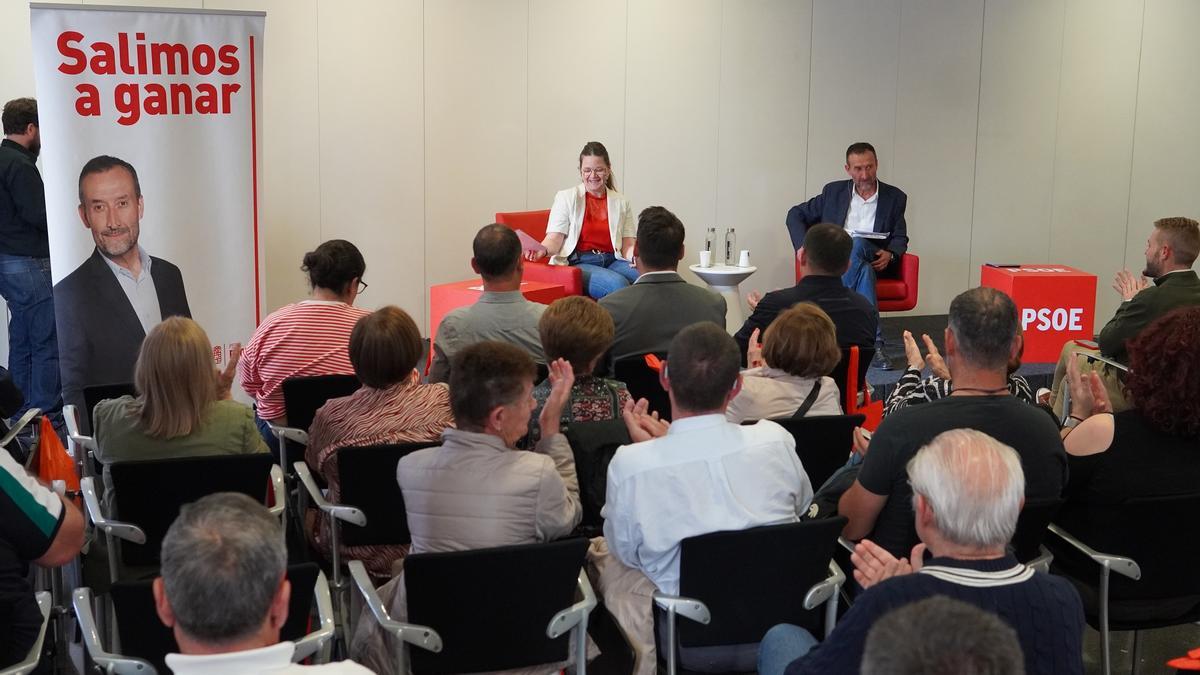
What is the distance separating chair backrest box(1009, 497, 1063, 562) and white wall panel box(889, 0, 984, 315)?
6901 mm

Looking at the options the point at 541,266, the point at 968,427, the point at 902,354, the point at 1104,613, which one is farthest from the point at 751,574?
the point at 902,354

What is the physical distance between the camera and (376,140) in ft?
26.7

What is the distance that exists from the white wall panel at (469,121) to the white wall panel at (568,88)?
87 mm

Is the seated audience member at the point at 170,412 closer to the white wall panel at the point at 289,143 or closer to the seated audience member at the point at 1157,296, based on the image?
the seated audience member at the point at 1157,296

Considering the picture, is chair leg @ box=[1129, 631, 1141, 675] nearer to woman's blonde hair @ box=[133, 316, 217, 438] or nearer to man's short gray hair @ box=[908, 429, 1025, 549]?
man's short gray hair @ box=[908, 429, 1025, 549]

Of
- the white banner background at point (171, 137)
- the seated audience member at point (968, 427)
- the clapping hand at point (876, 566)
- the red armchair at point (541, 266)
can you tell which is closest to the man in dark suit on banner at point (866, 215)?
the red armchair at point (541, 266)

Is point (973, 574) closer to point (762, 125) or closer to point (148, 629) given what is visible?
point (148, 629)

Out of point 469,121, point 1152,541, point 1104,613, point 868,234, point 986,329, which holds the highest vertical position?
point 469,121

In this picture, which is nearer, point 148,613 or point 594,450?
point 148,613

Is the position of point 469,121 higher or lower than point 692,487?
higher

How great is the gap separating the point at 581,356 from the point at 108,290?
2427 millimetres

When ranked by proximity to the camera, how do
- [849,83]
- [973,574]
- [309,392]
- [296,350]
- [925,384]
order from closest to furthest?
1. [973,574]
2. [925,384]
3. [309,392]
4. [296,350]
5. [849,83]

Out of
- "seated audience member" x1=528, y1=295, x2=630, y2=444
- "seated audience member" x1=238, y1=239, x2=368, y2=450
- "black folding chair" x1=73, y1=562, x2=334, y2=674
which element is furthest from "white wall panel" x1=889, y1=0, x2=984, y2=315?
"black folding chair" x1=73, y1=562, x2=334, y2=674

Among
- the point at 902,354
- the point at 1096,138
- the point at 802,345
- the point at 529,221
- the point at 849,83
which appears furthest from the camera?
the point at 1096,138
